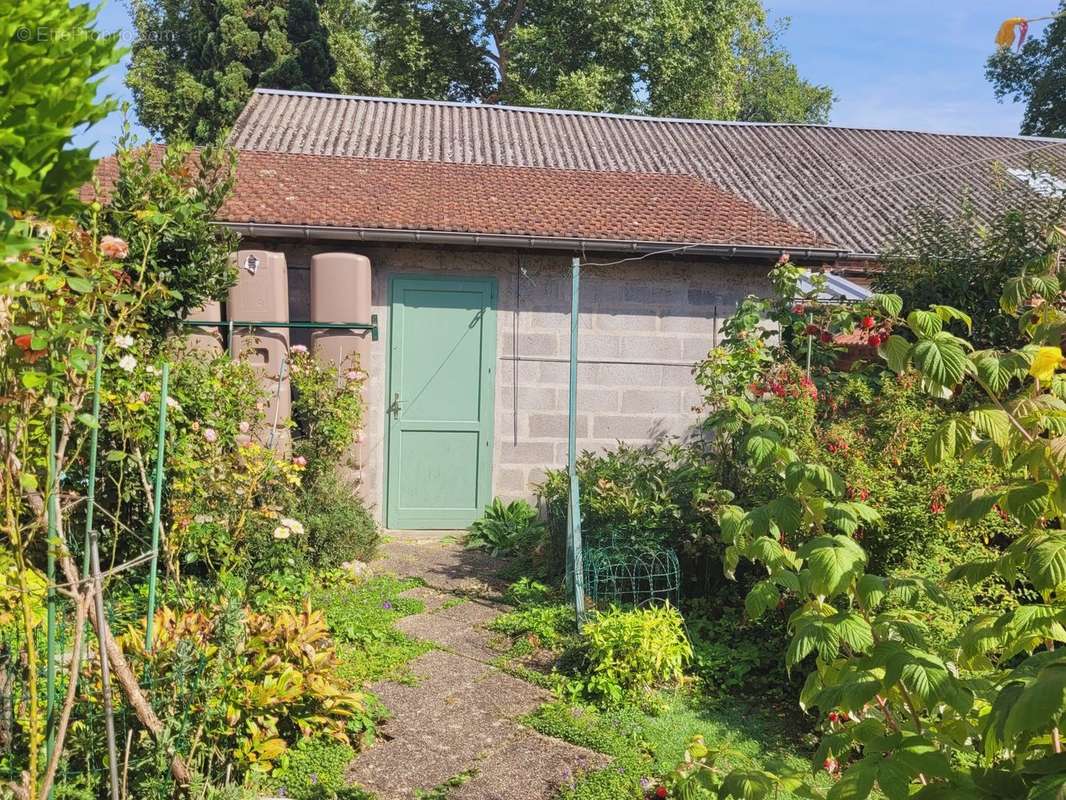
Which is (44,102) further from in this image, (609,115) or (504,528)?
(609,115)

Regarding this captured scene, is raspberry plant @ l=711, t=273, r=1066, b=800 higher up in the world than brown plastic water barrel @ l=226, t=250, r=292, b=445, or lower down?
lower down

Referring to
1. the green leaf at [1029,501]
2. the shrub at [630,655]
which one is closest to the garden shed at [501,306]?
the shrub at [630,655]

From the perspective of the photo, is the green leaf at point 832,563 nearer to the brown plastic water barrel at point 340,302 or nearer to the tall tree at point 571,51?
the brown plastic water barrel at point 340,302

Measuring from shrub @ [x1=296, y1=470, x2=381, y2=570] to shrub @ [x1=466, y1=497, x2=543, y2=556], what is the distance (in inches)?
42.6

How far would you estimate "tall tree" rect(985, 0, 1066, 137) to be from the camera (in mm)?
25047

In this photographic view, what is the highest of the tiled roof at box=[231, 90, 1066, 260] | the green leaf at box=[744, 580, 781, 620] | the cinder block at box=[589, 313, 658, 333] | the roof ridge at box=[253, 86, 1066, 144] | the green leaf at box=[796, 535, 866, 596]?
the roof ridge at box=[253, 86, 1066, 144]

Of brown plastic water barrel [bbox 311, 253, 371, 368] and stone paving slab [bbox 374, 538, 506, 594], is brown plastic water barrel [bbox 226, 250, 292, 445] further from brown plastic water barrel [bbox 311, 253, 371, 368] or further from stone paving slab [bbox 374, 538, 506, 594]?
stone paving slab [bbox 374, 538, 506, 594]

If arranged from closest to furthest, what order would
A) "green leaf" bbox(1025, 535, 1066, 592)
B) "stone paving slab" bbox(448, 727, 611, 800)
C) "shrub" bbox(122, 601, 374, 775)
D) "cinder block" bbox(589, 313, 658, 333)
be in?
"green leaf" bbox(1025, 535, 1066, 592) < "shrub" bbox(122, 601, 374, 775) < "stone paving slab" bbox(448, 727, 611, 800) < "cinder block" bbox(589, 313, 658, 333)

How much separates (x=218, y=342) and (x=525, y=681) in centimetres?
424

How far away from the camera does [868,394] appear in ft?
20.6

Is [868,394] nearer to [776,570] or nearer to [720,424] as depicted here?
[720,424]

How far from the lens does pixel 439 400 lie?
870 centimetres

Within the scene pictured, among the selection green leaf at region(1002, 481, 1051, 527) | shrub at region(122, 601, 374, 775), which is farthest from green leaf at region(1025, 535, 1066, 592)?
shrub at region(122, 601, 374, 775)

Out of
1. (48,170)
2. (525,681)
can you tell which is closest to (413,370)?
(525,681)
